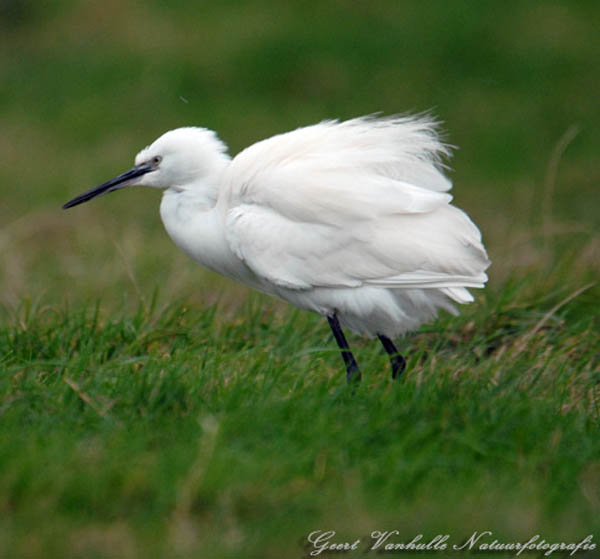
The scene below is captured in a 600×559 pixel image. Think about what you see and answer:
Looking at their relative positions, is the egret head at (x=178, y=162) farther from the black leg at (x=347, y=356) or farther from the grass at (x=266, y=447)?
the black leg at (x=347, y=356)

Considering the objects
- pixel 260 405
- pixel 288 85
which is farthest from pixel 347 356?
pixel 288 85

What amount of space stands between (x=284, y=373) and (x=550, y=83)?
31.4 feet

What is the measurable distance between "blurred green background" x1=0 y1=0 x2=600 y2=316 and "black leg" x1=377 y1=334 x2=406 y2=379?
16.4 feet

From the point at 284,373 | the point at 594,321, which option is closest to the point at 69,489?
the point at 284,373

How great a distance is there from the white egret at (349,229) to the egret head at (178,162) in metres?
0.03

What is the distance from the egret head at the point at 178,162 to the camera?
4586mm

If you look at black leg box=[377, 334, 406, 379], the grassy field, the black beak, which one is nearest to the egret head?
the black beak

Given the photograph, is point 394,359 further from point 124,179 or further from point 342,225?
point 124,179

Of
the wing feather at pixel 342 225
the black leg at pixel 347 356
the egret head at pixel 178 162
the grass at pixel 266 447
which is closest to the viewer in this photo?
the grass at pixel 266 447

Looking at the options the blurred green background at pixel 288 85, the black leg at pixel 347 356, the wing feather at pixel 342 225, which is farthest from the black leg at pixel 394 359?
the blurred green background at pixel 288 85

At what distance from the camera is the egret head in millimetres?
4586

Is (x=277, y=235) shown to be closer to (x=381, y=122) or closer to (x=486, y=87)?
(x=381, y=122)

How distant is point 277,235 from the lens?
429 centimetres

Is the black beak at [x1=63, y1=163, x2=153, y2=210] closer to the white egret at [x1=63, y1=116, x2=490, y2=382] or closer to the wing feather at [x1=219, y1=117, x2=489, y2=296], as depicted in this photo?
the white egret at [x1=63, y1=116, x2=490, y2=382]
